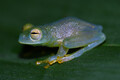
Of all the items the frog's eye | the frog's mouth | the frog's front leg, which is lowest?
the frog's front leg

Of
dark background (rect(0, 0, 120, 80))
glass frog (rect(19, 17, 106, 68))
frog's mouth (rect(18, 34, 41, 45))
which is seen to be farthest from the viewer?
frog's mouth (rect(18, 34, 41, 45))

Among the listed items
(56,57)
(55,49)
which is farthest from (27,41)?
(55,49)

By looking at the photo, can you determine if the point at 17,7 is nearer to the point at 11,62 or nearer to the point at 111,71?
the point at 11,62

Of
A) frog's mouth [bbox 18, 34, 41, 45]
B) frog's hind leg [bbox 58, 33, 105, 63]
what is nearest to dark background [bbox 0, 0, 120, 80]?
frog's hind leg [bbox 58, 33, 105, 63]

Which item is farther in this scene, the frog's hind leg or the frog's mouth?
the frog's mouth

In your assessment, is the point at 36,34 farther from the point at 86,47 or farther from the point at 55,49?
the point at 86,47

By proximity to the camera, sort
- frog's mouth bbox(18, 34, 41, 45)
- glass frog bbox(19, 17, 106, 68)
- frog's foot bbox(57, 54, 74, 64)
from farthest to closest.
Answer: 1. frog's mouth bbox(18, 34, 41, 45)
2. glass frog bbox(19, 17, 106, 68)
3. frog's foot bbox(57, 54, 74, 64)

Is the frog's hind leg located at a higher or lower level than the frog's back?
lower

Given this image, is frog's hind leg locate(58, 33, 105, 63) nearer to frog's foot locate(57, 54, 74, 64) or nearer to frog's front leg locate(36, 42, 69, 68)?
frog's foot locate(57, 54, 74, 64)
